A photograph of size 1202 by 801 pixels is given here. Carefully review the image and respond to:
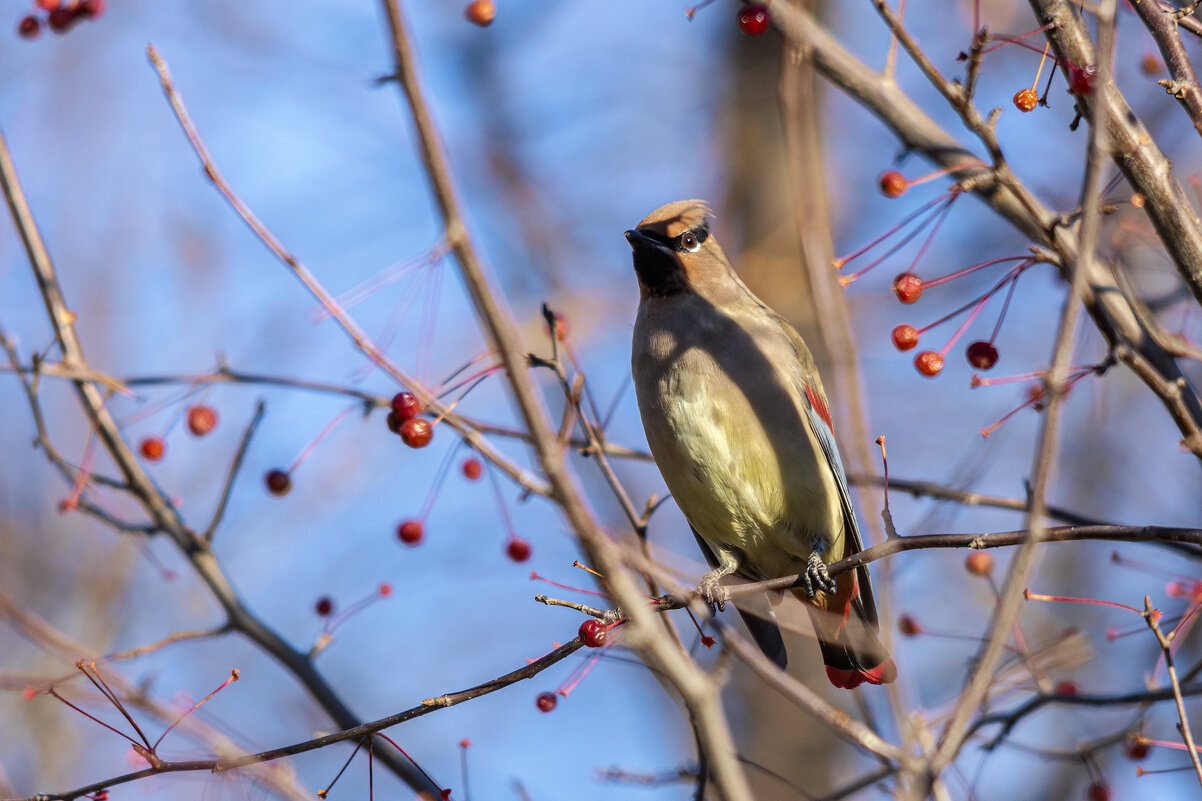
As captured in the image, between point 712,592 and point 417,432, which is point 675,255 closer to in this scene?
point 712,592

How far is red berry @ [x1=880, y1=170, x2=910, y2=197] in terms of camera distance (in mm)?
3004

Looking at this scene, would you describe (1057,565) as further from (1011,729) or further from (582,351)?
(1011,729)

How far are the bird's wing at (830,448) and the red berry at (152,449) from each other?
2131 millimetres

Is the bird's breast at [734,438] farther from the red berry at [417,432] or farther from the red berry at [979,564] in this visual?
the red berry at [417,432]

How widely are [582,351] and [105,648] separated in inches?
131

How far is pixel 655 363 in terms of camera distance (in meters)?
4.13

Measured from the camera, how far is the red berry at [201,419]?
3877 mm

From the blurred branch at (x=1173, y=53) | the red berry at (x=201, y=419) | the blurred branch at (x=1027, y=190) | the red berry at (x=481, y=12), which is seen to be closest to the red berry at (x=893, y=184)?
the blurred branch at (x=1027, y=190)

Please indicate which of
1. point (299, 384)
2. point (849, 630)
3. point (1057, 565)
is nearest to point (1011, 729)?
point (849, 630)

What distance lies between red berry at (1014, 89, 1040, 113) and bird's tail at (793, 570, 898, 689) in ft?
5.78

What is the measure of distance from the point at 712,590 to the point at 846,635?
A: 656mm

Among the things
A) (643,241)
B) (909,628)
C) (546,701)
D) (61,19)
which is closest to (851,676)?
(909,628)

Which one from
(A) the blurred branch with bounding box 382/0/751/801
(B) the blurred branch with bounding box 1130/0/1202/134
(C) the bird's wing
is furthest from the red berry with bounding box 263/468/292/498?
(B) the blurred branch with bounding box 1130/0/1202/134

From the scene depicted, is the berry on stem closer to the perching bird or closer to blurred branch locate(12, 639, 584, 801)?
the perching bird
